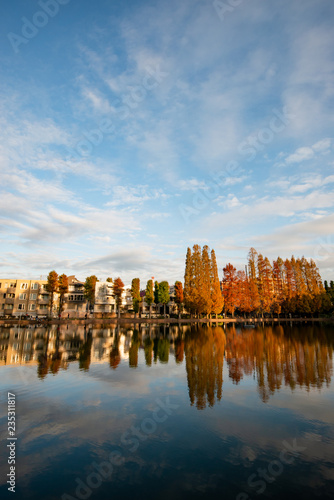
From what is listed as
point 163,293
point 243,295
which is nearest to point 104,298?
point 163,293

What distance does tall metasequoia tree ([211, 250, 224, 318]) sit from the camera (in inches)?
2800

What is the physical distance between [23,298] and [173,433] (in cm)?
8853

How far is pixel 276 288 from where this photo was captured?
83625mm

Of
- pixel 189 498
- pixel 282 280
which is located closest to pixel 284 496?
pixel 189 498

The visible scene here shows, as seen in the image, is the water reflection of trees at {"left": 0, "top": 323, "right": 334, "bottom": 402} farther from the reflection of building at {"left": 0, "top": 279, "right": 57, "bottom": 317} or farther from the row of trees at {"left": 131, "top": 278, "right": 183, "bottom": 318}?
the reflection of building at {"left": 0, "top": 279, "right": 57, "bottom": 317}

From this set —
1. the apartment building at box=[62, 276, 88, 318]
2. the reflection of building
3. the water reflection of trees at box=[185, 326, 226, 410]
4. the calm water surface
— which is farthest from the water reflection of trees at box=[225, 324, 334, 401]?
the apartment building at box=[62, 276, 88, 318]

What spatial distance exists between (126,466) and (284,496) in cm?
387

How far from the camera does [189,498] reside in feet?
19.6

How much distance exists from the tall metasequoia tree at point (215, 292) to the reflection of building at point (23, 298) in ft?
169

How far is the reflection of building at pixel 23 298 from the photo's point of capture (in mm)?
83875

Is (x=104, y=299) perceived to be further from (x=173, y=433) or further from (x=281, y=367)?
(x=173, y=433)

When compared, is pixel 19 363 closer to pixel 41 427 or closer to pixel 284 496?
pixel 41 427

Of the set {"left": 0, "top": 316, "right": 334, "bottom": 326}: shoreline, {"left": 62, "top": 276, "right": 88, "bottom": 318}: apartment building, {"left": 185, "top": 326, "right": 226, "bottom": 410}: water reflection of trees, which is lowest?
{"left": 185, "top": 326, "right": 226, "bottom": 410}: water reflection of trees

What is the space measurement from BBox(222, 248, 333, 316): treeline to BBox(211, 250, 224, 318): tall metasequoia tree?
4.51 m
